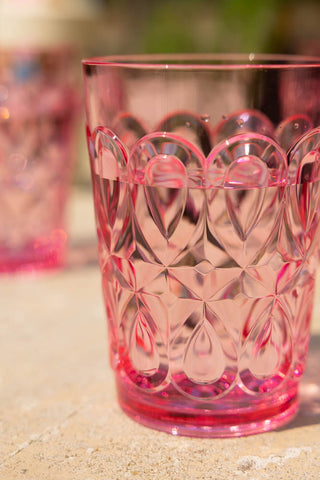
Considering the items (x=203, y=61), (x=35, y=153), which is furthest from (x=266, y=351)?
(x=35, y=153)

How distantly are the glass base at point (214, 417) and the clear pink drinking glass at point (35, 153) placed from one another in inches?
14.8

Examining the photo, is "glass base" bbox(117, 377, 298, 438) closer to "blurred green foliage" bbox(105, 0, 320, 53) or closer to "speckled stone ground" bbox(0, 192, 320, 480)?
"speckled stone ground" bbox(0, 192, 320, 480)

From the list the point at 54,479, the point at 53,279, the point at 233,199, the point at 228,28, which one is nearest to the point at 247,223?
the point at 233,199

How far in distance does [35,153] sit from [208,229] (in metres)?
0.42

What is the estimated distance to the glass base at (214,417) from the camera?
390 millimetres

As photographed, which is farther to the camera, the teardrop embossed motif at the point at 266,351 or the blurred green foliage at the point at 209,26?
the blurred green foliage at the point at 209,26

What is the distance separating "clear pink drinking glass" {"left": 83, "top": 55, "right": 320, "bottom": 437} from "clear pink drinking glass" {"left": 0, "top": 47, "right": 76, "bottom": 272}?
1.12ft

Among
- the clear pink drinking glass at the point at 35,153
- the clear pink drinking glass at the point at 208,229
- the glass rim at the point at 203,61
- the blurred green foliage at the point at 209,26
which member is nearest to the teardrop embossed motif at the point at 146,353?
the clear pink drinking glass at the point at 208,229

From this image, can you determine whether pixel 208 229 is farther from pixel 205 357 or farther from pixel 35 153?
pixel 35 153

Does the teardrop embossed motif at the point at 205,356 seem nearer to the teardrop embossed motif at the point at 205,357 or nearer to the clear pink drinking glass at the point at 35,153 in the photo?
the teardrop embossed motif at the point at 205,357

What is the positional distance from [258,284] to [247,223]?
37 mm

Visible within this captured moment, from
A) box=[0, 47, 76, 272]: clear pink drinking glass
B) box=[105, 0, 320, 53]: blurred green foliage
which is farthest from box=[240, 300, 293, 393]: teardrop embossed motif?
box=[105, 0, 320, 53]: blurred green foliage

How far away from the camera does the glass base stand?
39 cm

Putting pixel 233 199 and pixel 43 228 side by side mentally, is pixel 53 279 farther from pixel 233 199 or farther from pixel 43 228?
pixel 233 199
